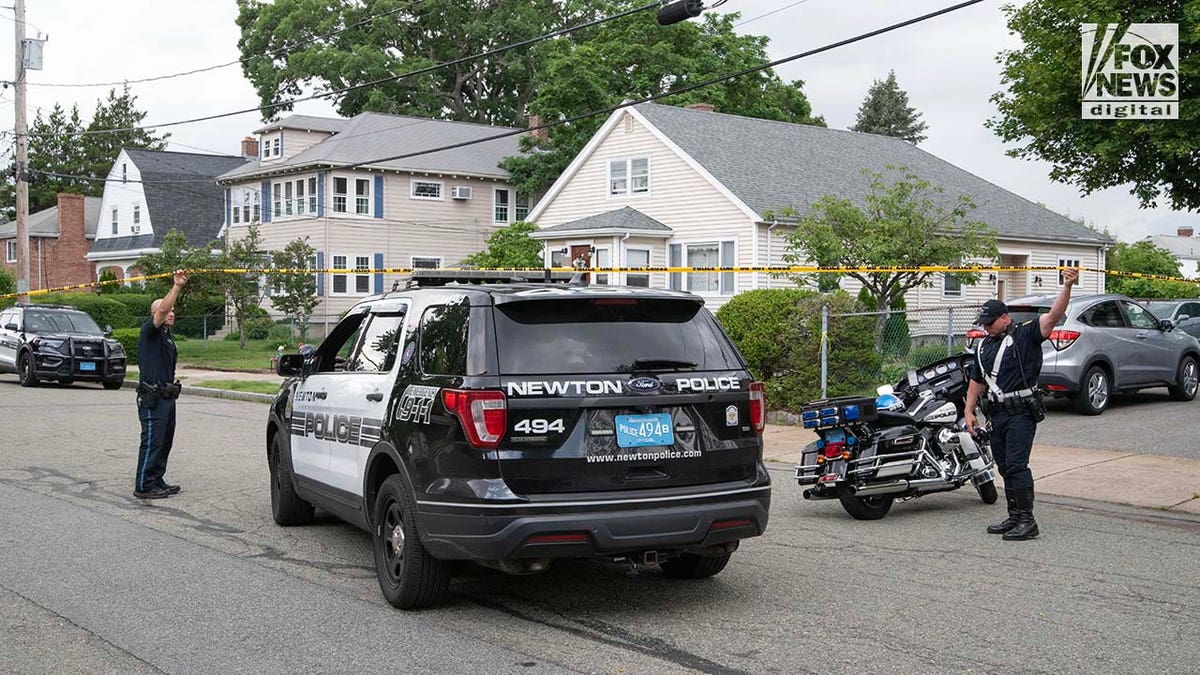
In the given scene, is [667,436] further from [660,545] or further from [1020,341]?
[1020,341]

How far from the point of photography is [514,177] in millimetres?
46562

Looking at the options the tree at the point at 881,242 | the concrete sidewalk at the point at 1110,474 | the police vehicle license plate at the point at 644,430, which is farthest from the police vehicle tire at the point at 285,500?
the tree at the point at 881,242

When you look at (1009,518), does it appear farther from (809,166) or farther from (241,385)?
(809,166)

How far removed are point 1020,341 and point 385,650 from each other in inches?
211

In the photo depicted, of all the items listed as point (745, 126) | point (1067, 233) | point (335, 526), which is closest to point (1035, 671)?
point (335, 526)

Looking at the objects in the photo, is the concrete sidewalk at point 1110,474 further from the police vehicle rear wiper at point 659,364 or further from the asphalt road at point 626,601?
→ the police vehicle rear wiper at point 659,364

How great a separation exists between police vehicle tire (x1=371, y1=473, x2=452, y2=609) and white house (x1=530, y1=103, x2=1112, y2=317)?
900 inches

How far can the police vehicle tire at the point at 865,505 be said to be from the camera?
9719 millimetres

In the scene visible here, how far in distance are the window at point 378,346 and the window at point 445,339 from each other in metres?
0.44

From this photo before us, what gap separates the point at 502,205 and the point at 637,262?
15306mm

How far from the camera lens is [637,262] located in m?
33.3

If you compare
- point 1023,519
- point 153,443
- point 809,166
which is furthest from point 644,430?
point 809,166

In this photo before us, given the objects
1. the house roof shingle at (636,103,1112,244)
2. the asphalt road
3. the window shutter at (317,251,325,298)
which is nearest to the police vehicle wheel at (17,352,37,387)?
the window shutter at (317,251,325,298)

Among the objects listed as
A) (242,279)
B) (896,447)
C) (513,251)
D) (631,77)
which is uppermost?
(631,77)
